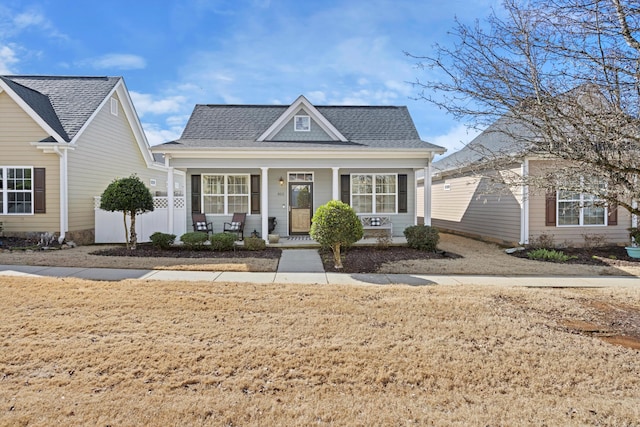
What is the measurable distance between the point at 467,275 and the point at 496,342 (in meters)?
4.23

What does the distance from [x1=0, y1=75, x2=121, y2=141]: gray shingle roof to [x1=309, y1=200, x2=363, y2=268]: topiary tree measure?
9492 mm

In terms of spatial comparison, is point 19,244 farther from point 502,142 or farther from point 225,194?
point 502,142

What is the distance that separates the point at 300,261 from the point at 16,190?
32.7 ft

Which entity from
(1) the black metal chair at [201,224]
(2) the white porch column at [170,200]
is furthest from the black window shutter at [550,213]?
(2) the white porch column at [170,200]

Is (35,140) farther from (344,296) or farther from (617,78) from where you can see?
(617,78)

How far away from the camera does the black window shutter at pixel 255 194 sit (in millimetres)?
13266

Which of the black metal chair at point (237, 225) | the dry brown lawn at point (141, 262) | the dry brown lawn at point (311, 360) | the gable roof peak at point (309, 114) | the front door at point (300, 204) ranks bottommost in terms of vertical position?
the dry brown lawn at point (311, 360)

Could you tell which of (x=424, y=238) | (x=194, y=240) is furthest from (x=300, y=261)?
(x=424, y=238)

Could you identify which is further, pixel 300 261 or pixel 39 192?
pixel 39 192

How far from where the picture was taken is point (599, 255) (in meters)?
10.9

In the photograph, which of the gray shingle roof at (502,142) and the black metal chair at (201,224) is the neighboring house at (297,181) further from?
the gray shingle roof at (502,142)

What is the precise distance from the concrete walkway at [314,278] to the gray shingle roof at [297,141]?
5234mm

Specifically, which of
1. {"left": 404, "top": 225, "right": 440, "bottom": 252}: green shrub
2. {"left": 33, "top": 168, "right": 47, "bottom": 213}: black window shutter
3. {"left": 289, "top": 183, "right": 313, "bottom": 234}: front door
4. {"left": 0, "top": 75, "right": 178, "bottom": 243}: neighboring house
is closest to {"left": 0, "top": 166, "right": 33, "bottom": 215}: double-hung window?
{"left": 0, "top": 75, "right": 178, "bottom": 243}: neighboring house

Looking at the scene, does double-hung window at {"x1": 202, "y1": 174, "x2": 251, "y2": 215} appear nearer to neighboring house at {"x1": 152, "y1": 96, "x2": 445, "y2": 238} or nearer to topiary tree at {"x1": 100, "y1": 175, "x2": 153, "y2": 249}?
neighboring house at {"x1": 152, "y1": 96, "x2": 445, "y2": 238}
